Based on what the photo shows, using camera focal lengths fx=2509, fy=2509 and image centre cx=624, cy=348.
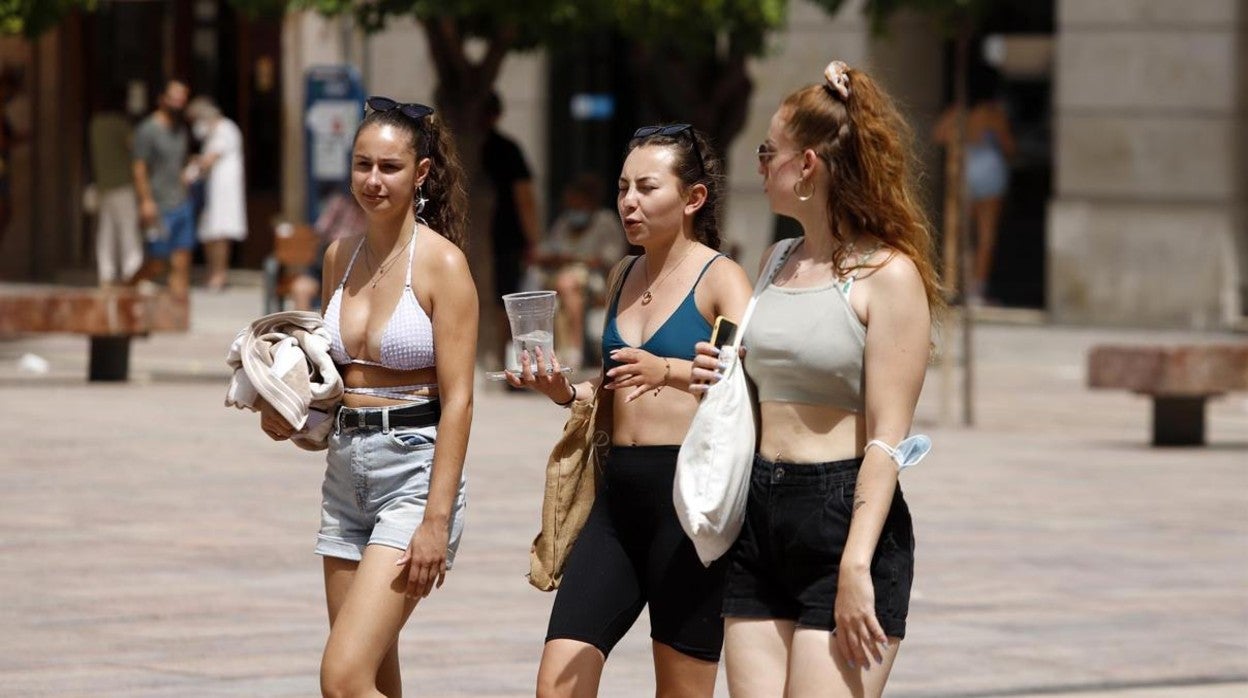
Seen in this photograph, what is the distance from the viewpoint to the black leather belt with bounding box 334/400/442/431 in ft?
17.9

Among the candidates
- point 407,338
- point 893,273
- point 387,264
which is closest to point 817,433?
point 893,273

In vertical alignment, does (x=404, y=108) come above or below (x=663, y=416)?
above

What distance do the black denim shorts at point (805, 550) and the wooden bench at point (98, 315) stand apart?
471 inches

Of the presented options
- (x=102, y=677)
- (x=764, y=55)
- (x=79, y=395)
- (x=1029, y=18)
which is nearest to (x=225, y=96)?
(x=1029, y=18)

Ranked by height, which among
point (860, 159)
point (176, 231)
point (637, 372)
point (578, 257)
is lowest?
point (176, 231)

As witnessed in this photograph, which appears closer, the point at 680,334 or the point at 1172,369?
the point at 680,334

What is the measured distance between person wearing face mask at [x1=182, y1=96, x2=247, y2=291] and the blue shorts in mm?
1216

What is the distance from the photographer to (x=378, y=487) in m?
5.43

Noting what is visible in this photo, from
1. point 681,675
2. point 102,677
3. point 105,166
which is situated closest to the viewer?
point 681,675

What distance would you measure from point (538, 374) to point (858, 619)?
0.92 metres

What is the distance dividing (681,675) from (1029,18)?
816 inches

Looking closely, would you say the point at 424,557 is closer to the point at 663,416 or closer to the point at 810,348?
the point at 663,416

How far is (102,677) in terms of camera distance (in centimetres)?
746

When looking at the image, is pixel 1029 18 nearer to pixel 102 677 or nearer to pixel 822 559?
pixel 102 677
